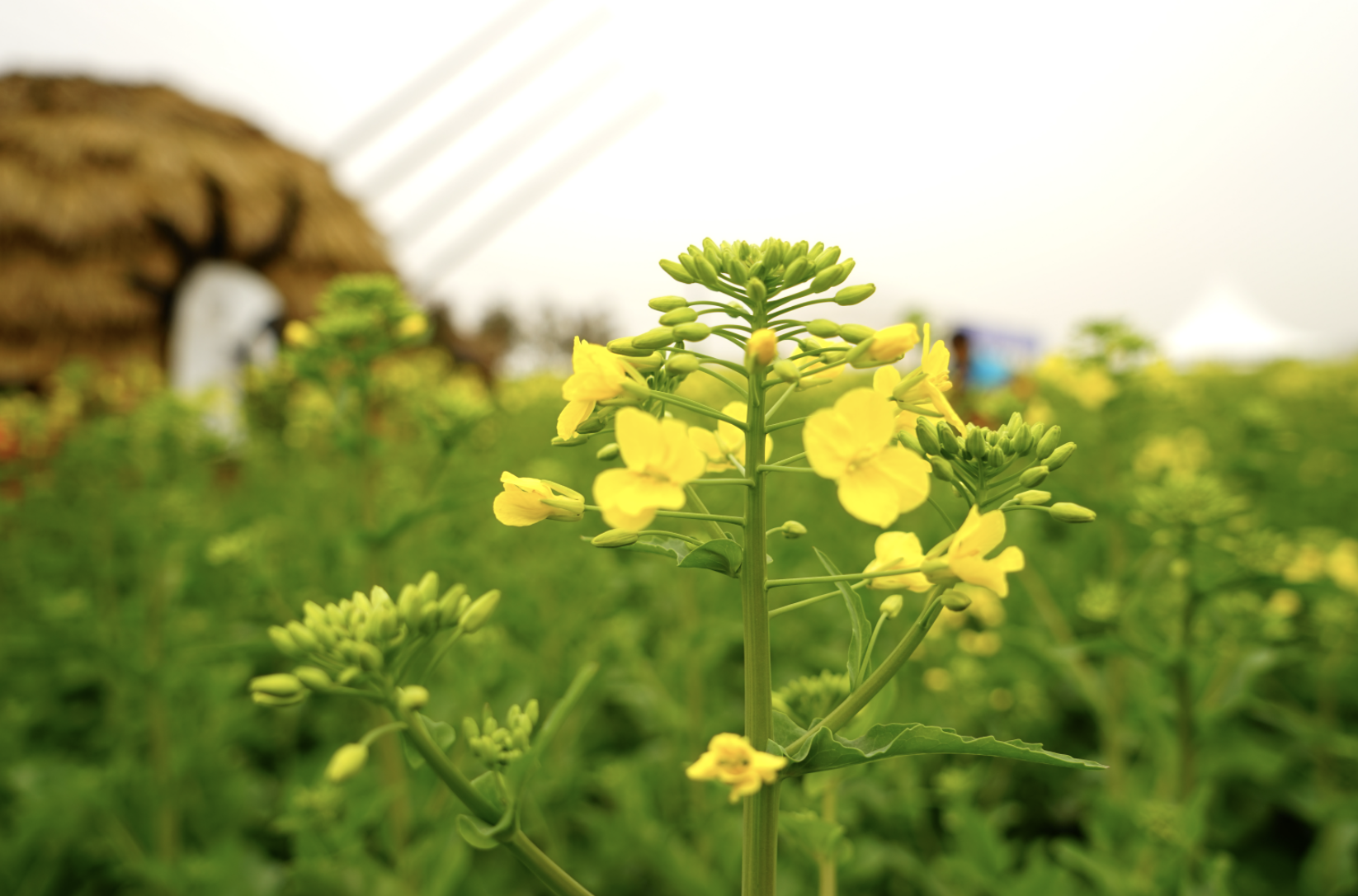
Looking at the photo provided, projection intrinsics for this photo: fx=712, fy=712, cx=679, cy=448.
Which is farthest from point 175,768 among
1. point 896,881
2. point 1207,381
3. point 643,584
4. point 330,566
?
point 1207,381

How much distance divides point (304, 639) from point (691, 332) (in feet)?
1.81

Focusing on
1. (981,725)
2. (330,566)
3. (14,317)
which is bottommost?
(981,725)

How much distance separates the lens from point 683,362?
2.62ft

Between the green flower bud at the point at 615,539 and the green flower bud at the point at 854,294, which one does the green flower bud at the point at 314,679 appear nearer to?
the green flower bud at the point at 615,539

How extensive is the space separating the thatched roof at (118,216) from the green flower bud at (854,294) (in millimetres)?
8411

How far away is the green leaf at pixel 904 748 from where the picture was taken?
66cm

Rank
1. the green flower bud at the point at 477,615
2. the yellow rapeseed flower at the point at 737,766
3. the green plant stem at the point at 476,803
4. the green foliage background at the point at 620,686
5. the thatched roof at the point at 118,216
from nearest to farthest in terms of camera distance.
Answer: the yellow rapeseed flower at the point at 737,766 < the green plant stem at the point at 476,803 < the green flower bud at the point at 477,615 < the green foliage background at the point at 620,686 < the thatched roof at the point at 118,216

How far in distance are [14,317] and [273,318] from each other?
2.15 metres

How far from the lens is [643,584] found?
13.6 feet

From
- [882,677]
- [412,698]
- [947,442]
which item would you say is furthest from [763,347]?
[412,698]

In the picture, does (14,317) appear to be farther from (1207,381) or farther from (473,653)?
(1207,381)

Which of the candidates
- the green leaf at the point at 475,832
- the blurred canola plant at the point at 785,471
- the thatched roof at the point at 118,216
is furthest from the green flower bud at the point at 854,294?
the thatched roof at the point at 118,216

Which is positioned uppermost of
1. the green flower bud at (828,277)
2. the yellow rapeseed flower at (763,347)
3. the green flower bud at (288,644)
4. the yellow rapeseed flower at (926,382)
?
the green flower bud at (828,277)

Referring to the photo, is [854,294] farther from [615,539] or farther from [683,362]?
[615,539]
